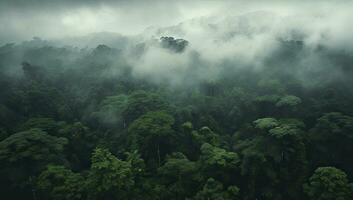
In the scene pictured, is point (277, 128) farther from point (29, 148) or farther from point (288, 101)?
point (29, 148)

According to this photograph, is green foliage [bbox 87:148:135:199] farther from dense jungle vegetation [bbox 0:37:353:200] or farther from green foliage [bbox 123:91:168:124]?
green foliage [bbox 123:91:168:124]

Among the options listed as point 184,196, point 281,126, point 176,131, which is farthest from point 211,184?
point 176,131

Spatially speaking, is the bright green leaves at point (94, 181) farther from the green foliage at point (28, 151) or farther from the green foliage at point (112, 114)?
the green foliage at point (112, 114)

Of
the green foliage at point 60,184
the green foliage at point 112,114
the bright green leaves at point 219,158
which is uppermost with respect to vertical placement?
the green foliage at point 112,114

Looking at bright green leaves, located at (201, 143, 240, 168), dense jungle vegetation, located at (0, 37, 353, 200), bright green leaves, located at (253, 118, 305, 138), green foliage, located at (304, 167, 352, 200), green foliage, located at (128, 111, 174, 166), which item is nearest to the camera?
green foliage, located at (304, 167, 352, 200)

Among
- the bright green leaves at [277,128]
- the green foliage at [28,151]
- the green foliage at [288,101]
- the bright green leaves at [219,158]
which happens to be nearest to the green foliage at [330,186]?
the bright green leaves at [277,128]

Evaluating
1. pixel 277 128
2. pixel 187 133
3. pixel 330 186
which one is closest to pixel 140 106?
pixel 187 133

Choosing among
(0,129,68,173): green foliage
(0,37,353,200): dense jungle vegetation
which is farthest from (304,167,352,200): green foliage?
(0,129,68,173): green foliage

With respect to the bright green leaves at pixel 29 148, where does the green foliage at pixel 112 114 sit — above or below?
above
